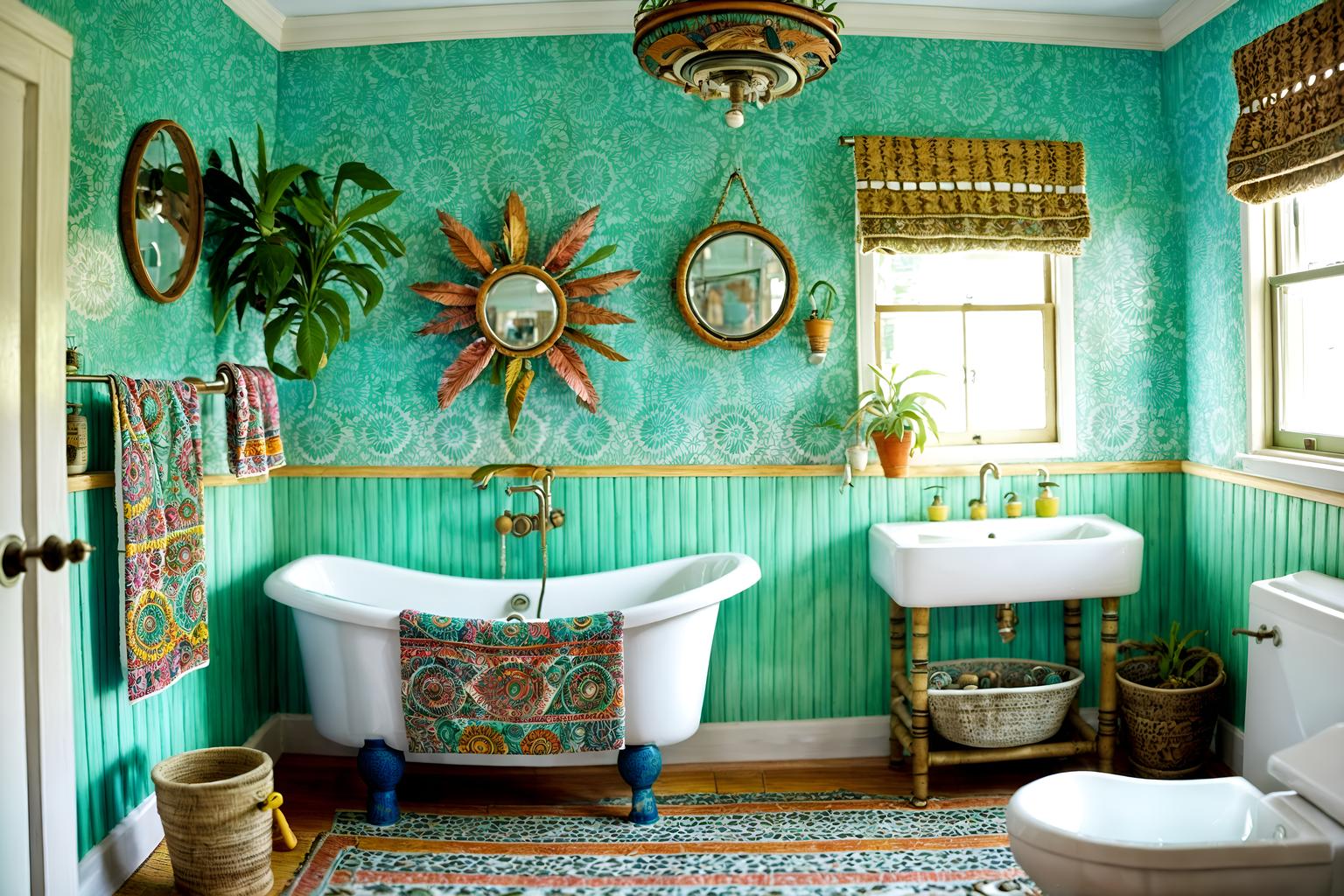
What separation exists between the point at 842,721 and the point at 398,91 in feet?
8.93

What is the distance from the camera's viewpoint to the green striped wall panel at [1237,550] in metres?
2.84

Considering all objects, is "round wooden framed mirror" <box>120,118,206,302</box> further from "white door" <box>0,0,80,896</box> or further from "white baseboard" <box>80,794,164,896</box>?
"white baseboard" <box>80,794,164,896</box>

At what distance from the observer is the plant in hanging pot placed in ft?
10.8

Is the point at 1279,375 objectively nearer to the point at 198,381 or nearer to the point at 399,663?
the point at 399,663

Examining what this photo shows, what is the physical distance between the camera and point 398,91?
3436mm

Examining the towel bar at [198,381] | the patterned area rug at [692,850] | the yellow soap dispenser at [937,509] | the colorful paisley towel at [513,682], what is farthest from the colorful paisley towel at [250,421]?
the yellow soap dispenser at [937,509]

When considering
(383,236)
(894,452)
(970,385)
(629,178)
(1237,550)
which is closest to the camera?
(383,236)

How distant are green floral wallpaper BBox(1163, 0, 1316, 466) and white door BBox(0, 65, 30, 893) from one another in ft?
11.0

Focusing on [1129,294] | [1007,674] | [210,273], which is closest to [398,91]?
[210,273]

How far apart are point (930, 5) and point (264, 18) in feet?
7.42

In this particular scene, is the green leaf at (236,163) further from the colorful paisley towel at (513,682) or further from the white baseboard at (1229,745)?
the white baseboard at (1229,745)

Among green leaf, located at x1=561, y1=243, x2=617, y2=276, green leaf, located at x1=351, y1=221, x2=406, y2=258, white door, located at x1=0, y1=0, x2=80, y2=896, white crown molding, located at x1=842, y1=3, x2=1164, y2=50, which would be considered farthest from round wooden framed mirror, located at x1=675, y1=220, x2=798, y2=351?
white door, located at x1=0, y1=0, x2=80, y2=896

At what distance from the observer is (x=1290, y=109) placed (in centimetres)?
273

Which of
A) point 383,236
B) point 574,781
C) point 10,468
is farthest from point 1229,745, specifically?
point 10,468
